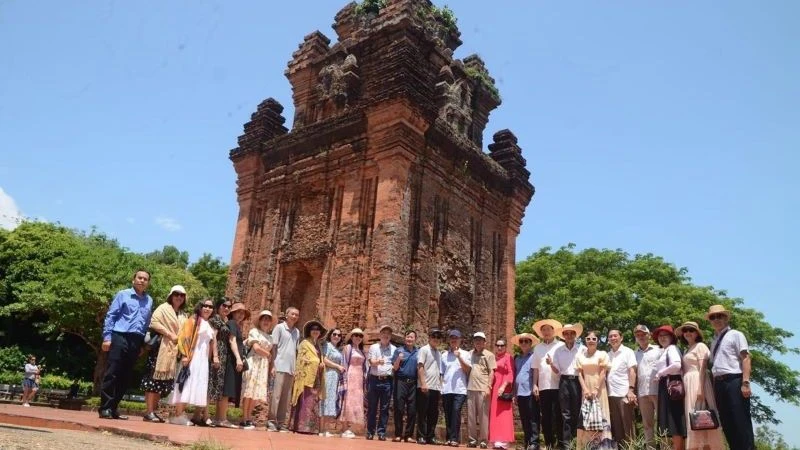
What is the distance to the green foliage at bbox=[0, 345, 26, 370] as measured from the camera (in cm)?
2452

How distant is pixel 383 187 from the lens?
484 inches

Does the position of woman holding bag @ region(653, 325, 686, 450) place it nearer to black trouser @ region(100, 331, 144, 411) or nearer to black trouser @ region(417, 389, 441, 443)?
black trouser @ region(417, 389, 441, 443)

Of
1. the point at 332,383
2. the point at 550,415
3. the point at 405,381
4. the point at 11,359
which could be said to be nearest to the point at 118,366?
the point at 332,383

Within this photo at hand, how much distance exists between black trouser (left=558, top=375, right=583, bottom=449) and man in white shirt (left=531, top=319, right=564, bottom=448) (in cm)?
16

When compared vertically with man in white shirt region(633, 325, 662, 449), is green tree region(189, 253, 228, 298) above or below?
above

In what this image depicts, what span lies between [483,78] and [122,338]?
12.9 meters

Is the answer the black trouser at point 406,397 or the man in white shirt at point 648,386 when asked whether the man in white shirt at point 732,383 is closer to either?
the man in white shirt at point 648,386

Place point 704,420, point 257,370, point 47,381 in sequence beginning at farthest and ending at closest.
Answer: point 47,381, point 257,370, point 704,420

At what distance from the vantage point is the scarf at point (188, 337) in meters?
6.91

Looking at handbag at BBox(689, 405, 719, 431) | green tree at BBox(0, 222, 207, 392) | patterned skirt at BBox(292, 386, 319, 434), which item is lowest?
patterned skirt at BBox(292, 386, 319, 434)

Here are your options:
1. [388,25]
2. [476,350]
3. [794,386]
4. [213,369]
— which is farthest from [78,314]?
[794,386]

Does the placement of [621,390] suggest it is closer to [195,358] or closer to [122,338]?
[195,358]

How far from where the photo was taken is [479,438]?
8438mm

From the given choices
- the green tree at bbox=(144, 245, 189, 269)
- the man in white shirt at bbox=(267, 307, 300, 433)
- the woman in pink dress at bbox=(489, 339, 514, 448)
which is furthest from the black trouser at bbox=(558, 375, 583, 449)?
the green tree at bbox=(144, 245, 189, 269)
